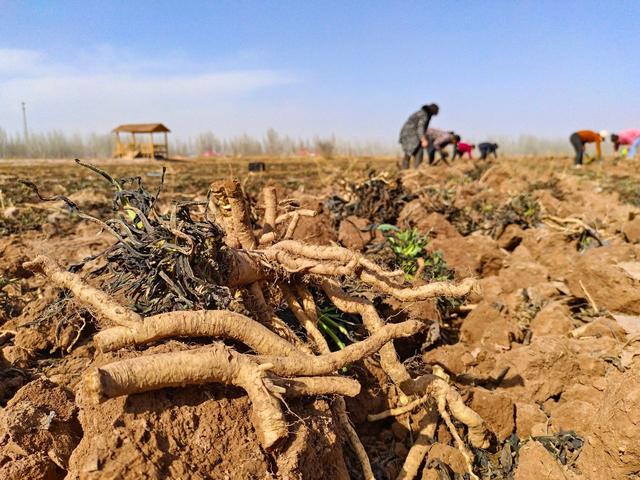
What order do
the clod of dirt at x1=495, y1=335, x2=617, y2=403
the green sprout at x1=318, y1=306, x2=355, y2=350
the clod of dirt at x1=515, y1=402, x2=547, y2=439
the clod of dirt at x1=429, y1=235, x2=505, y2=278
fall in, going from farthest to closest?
the clod of dirt at x1=429, y1=235, x2=505, y2=278 → the clod of dirt at x1=495, y1=335, x2=617, y2=403 → the green sprout at x1=318, y1=306, x2=355, y2=350 → the clod of dirt at x1=515, y1=402, x2=547, y2=439

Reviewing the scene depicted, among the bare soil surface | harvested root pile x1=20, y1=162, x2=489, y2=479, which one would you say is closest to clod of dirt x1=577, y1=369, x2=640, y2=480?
the bare soil surface

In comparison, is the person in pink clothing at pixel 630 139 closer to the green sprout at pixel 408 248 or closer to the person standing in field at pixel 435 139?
the person standing in field at pixel 435 139

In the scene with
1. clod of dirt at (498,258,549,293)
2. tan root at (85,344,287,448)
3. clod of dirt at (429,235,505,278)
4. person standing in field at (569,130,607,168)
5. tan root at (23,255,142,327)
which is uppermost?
person standing in field at (569,130,607,168)

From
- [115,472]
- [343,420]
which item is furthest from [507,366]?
[115,472]

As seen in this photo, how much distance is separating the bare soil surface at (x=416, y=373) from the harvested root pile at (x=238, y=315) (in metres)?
0.08

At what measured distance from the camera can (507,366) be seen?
328 cm

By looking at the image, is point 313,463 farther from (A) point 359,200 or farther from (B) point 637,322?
(A) point 359,200

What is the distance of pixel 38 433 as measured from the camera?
75.1 inches

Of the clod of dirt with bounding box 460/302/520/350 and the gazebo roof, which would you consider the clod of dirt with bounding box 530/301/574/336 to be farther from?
the gazebo roof

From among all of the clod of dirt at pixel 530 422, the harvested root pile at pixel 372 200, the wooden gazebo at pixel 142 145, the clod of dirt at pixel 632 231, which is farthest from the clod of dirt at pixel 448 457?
the wooden gazebo at pixel 142 145

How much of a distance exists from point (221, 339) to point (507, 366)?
1.99 metres

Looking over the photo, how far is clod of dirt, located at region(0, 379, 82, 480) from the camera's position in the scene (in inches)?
71.9

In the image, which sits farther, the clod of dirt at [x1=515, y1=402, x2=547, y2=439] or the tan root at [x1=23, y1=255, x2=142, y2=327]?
the clod of dirt at [x1=515, y1=402, x2=547, y2=439]

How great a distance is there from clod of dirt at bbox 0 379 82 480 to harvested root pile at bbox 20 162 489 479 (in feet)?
1.18
